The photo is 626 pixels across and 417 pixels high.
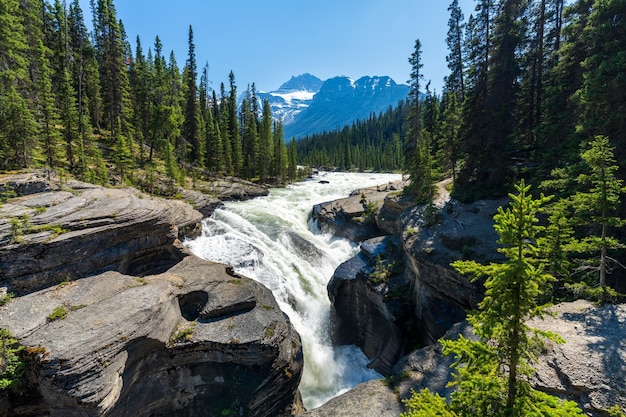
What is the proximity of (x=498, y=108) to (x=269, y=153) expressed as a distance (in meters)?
43.5

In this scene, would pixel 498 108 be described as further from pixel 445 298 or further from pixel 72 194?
pixel 72 194

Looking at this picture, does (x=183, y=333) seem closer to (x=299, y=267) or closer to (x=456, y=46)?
(x=299, y=267)

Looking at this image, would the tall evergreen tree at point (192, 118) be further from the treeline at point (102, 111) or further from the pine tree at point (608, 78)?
the pine tree at point (608, 78)

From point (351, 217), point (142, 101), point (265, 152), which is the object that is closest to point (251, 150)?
point (265, 152)

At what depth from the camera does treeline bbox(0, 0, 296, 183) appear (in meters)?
23.3

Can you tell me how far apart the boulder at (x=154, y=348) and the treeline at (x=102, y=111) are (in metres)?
17.9

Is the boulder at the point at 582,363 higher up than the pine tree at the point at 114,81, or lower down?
lower down

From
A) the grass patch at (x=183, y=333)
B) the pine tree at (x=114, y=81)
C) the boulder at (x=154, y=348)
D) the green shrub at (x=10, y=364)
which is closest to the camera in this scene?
the boulder at (x=154, y=348)

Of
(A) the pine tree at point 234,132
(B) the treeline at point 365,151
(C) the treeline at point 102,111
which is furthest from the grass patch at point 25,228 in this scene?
(B) the treeline at point 365,151

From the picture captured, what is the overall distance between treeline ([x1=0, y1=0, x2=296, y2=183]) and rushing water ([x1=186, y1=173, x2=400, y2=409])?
13523mm

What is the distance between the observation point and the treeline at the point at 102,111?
76.5 ft

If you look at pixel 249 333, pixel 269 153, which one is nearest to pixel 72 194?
pixel 249 333

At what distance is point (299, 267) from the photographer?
2289 cm

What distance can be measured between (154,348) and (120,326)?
57.6 inches
